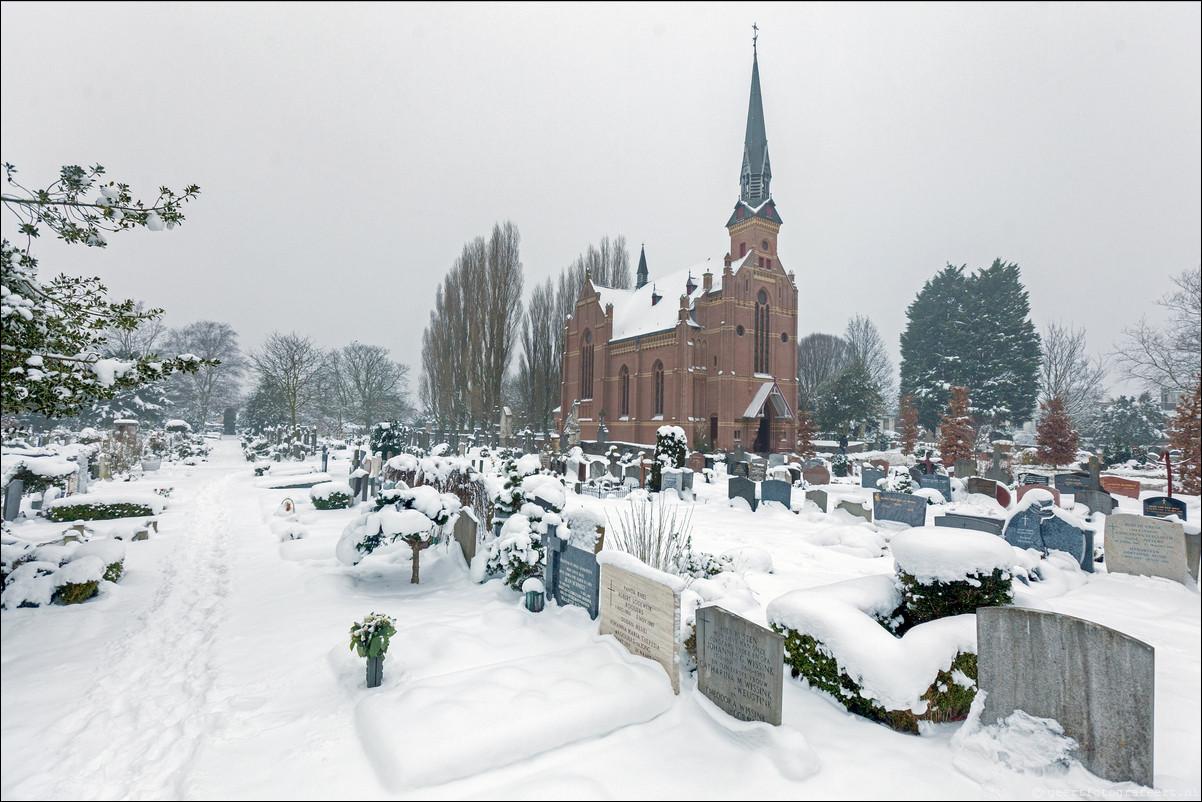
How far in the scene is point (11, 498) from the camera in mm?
11023

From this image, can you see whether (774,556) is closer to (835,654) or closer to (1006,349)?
(835,654)

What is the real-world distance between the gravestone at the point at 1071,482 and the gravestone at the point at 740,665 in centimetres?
1855

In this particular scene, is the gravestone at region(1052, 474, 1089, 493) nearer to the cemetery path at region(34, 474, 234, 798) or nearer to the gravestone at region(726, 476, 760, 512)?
the gravestone at region(726, 476, 760, 512)

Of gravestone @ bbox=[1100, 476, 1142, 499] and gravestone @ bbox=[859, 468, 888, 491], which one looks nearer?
gravestone @ bbox=[1100, 476, 1142, 499]

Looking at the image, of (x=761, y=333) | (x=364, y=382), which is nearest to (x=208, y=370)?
(x=364, y=382)

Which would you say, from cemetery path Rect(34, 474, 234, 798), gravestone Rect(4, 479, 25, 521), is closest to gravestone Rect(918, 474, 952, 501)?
cemetery path Rect(34, 474, 234, 798)

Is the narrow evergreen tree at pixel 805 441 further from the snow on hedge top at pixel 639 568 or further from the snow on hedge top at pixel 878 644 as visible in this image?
the snow on hedge top at pixel 878 644

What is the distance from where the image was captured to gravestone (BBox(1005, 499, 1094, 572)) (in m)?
8.38

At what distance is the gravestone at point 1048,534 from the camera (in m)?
8.38

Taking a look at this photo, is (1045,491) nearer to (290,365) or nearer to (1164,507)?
(1164,507)

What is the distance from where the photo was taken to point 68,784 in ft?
10.8

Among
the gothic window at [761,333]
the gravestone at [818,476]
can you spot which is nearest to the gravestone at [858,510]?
the gravestone at [818,476]

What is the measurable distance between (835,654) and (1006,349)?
1923 inches

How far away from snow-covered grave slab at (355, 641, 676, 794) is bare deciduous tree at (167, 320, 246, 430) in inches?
2121
